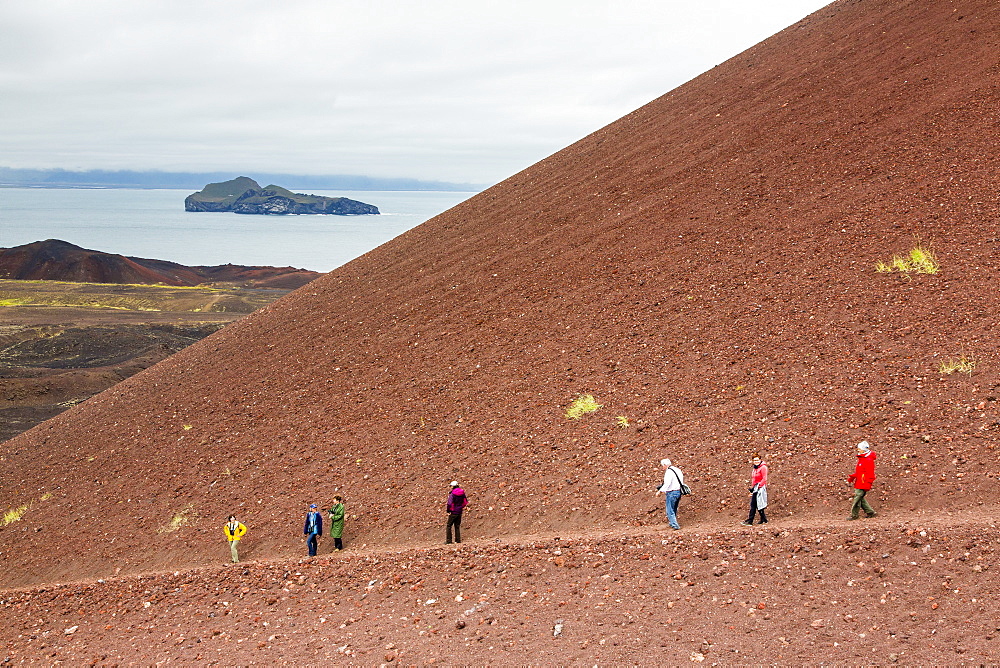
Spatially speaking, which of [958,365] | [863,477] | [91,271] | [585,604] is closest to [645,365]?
[958,365]

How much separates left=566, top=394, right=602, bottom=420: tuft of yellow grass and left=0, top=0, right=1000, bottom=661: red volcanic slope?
21cm

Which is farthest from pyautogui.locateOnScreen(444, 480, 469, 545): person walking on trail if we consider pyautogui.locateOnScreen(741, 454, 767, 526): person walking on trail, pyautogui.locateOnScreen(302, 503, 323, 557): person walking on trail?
pyautogui.locateOnScreen(741, 454, 767, 526): person walking on trail

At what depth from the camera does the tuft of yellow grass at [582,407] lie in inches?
534

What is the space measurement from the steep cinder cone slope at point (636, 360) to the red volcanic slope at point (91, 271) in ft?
287

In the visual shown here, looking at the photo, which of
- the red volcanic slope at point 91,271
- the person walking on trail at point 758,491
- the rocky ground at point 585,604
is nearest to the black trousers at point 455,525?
the rocky ground at point 585,604

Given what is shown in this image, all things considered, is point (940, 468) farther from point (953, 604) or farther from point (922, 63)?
point (922, 63)

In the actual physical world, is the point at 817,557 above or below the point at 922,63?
below

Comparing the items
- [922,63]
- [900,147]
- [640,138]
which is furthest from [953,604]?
[640,138]

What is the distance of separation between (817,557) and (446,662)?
410cm

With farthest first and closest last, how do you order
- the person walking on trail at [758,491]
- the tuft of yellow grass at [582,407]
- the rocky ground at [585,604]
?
the tuft of yellow grass at [582,407] < the person walking on trail at [758,491] < the rocky ground at [585,604]

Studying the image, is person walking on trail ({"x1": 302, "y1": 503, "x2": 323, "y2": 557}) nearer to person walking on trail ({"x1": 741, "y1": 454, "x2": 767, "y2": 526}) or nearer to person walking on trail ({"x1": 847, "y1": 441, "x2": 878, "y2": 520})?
person walking on trail ({"x1": 741, "y1": 454, "x2": 767, "y2": 526})

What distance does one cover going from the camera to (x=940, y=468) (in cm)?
970

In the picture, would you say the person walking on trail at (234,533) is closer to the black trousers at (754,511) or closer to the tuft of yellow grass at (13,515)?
the tuft of yellow grass at (13,515)

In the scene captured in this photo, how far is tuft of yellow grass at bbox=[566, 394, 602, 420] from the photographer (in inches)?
534
